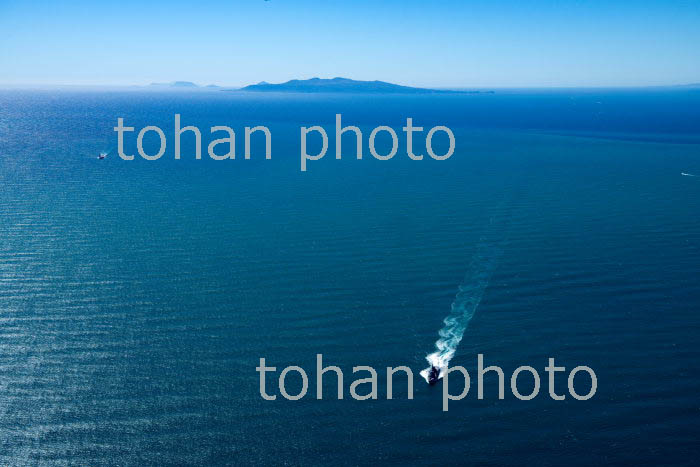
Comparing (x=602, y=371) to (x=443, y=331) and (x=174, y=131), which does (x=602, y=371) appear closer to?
(x=443, y=331)

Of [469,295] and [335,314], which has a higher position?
[469,295]

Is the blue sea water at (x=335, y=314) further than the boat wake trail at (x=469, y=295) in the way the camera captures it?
No

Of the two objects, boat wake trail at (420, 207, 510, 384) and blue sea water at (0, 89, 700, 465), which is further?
boat wake trail at (420, 207, 510, 384)

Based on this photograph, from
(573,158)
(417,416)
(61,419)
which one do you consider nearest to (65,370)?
(61,419)
